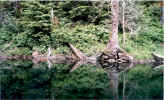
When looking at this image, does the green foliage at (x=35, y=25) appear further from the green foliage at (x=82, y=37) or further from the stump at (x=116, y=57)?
the stump at (x=116, y=57)

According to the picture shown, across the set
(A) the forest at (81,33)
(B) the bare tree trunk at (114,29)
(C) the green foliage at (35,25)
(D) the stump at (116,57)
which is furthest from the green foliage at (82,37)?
(D) the stump at (116,57)

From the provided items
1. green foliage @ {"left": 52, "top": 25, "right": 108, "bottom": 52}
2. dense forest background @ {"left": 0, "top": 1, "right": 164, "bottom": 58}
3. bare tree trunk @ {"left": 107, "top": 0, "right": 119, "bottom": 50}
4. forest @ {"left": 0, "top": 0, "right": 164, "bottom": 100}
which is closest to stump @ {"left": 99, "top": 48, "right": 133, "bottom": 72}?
forest @ {"left": 0, "top": 0, "right": 164, "bottom": 100}

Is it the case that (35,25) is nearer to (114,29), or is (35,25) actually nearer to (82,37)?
(82,37)

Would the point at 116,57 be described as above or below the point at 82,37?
below

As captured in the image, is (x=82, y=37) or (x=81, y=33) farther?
(x=81, y=33)

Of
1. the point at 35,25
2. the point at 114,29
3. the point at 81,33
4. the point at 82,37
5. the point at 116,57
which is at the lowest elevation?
the point at 116,57

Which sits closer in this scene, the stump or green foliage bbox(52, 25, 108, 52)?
the stump

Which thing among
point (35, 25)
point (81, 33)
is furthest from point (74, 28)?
point (35, 25)

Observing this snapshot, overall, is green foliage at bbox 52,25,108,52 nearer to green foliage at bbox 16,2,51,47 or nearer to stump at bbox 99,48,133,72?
green foliage at bbox 16,2,51,47

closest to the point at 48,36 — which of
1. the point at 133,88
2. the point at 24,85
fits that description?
the point at 24,85

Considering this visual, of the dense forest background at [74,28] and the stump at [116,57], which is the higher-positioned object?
the dense forest background at [74,28]

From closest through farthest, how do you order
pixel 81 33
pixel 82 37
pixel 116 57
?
pixel 116 57, pixel 82 37, pixel 81 33

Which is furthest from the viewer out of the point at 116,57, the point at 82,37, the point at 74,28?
the point at 74,28

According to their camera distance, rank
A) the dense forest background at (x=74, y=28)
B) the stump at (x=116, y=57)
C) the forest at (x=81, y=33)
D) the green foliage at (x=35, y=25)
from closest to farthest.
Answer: the stump at (x=116, y=57), the forest at (x=81, y=33), the dense forest background at (x=74, y=28), the green foliage at (x=35, y=25)
